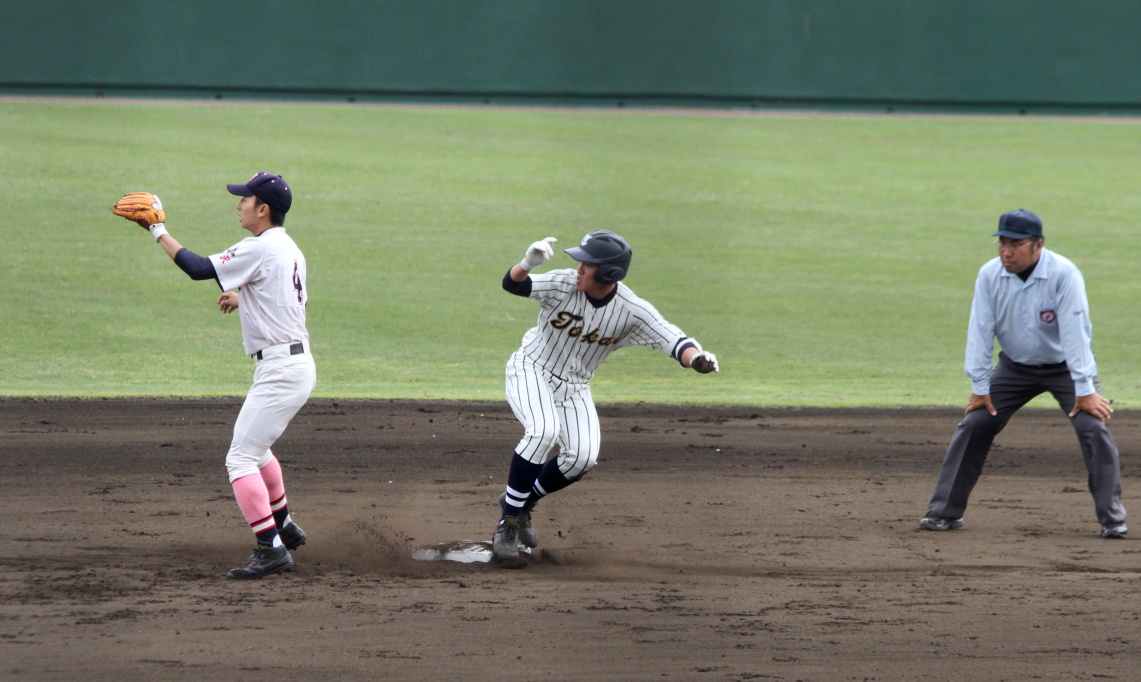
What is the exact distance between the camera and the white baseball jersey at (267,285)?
15.3 ft

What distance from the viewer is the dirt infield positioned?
392cm

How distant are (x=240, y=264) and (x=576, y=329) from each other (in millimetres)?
1487

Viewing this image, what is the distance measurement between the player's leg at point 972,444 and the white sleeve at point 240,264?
3.56 meters

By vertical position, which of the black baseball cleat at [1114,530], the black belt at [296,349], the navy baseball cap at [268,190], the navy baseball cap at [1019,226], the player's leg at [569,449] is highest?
the navy baseball cap at [1019,226]

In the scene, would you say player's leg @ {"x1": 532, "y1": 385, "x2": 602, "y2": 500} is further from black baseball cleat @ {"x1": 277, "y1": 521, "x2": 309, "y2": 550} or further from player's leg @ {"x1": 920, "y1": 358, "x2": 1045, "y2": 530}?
player's leg @ {"x1": 920, "y1": 358, "x2": 1045, "y2": 530}

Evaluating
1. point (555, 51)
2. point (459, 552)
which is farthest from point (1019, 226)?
point (555, 51)

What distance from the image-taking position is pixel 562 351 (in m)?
5.37

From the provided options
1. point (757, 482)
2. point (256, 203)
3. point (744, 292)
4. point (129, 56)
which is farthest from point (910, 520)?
point (744, 292)

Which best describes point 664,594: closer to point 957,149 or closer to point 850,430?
point 850,430

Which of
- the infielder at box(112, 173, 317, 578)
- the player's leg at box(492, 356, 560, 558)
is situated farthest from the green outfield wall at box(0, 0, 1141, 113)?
the player's leg at box(492, 356, 560, 558)

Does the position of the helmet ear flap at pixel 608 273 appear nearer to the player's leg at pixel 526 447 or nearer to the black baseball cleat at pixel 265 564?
the player's leg at pixel 526 447

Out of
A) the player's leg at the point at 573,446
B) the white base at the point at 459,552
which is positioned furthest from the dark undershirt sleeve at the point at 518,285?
the white base at the point at 459,552

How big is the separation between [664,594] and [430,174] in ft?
51.0

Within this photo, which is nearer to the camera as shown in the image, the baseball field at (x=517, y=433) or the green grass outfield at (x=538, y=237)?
the baseball field at (x=517, y=433)
